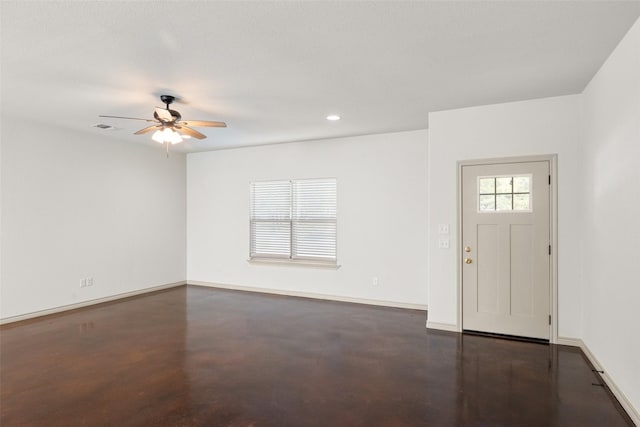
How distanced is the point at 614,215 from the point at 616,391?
1372mm

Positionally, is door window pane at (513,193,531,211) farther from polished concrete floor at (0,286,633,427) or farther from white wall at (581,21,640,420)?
polished concrete floor at (0,286,633,427)

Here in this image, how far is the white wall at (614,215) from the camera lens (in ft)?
8.20

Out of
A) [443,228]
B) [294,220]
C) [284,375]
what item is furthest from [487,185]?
[294,220]

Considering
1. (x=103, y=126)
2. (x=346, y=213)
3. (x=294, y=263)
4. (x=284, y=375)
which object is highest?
(x=103, y=126)

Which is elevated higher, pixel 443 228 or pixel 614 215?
pixel 614 215

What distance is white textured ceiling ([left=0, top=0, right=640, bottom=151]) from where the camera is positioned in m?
2.29

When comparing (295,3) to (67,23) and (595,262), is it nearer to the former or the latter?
(67,23)

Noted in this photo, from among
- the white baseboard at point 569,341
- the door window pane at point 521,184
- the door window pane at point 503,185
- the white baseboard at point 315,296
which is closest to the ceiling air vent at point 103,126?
the white baseboard at point 315,296

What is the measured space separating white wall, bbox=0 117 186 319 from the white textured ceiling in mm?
892

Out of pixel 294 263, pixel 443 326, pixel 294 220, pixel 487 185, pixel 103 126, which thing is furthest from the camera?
pixel 294 220

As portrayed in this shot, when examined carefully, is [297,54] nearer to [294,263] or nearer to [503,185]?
[503,185]

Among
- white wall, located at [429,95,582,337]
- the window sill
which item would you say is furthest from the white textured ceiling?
the window sill

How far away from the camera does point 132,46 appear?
2.72m

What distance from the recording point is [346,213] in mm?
5934
